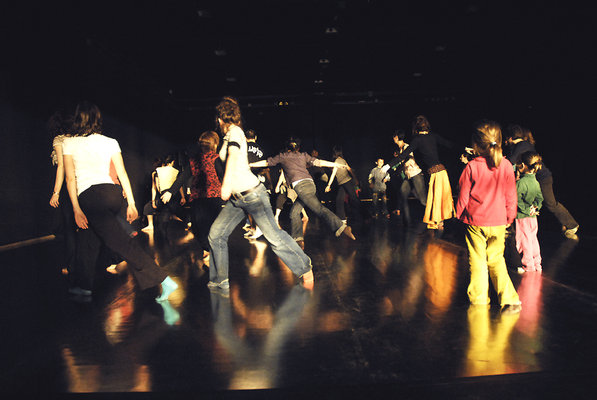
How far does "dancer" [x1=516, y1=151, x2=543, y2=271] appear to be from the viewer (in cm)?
370

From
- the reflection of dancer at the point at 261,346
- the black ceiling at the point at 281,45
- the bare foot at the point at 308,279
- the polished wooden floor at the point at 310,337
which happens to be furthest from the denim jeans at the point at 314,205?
the black ceiling at the point at 281,45

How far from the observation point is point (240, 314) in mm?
2715

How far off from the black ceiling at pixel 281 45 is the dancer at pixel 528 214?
18.3 ft

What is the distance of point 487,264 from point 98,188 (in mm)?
2904

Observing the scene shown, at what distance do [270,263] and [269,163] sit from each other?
1264 millimetres

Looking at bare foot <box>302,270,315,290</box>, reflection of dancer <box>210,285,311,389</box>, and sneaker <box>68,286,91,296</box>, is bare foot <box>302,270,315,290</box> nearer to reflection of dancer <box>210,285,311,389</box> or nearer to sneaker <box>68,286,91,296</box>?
reflection of dancer <box>210,285,311,389</box>

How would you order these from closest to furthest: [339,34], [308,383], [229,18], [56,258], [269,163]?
[308,383], [269,163], [56,258], [229,18], [339,34]

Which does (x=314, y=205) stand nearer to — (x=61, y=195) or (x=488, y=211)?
(x=488, y=211)

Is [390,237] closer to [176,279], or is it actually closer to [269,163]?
[269,163]

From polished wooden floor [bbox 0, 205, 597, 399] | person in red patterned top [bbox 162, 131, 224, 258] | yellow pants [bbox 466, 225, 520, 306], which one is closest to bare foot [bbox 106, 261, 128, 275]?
polished wooden floor [bbox 0, 205, 597, 399]

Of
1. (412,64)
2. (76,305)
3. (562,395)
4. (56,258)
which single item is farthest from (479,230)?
(412,64)

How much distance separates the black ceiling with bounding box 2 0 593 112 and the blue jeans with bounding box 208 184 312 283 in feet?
17.9

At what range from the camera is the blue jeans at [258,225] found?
304 cm

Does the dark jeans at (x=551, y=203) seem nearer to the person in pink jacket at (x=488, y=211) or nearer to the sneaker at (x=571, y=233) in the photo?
the sneaker at (x=571, y=233)
